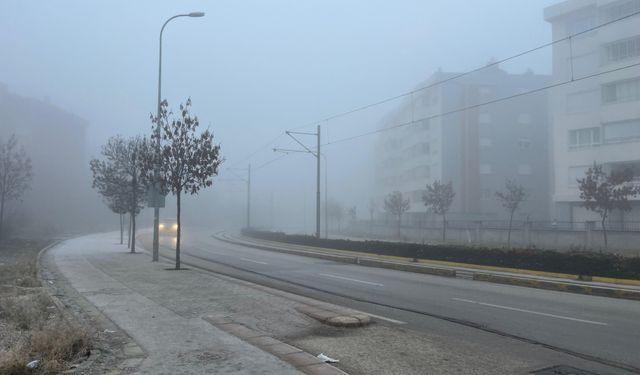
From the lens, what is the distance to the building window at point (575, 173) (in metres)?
48.5

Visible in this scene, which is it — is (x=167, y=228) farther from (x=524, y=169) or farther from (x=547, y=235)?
(x=524, y=169)

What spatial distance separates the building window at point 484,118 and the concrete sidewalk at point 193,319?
199 ft

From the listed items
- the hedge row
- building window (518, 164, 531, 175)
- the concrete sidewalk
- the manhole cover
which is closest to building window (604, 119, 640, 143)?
building window (518, 164, 531, 175)

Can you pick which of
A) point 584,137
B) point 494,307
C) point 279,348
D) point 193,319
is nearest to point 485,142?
point 584,137

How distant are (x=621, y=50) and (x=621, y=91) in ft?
11.1

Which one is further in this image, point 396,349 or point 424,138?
point 424,138

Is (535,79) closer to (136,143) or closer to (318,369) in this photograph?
(136,143)

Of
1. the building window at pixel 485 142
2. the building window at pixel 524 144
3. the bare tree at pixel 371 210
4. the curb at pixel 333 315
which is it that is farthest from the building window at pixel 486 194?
the curb at pixel 333 315

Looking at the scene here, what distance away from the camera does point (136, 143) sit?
2683 centimetres

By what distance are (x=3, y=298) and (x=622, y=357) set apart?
1043cm

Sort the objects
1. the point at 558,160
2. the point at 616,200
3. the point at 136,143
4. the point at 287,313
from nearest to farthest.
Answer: the point at 287,313, the point at 136,143, the point at 616,200, the point at 558,160

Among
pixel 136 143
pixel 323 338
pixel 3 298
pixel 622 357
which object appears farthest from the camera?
pixel 136 143

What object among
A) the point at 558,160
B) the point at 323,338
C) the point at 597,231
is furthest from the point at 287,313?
the point at 558,160

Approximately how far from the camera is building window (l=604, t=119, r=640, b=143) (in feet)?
148
